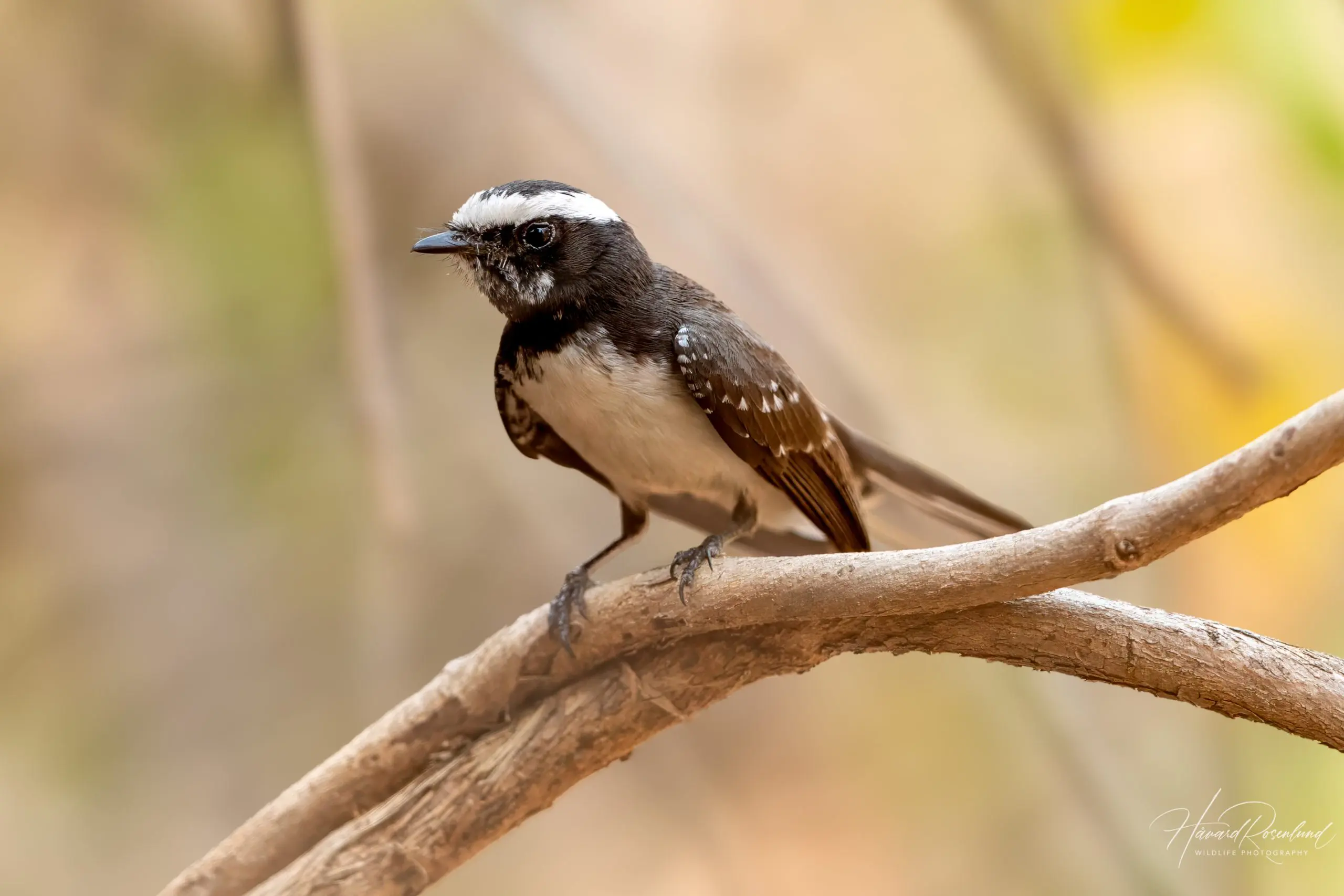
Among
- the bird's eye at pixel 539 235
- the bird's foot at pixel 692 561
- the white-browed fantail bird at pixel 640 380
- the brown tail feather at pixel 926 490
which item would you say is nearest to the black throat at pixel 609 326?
the white-browed fantail bird at pixel 640 380

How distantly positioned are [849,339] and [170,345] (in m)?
1.69

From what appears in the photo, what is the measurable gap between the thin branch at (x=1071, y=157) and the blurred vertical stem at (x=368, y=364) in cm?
160

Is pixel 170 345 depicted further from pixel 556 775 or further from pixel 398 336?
pixel 556 775

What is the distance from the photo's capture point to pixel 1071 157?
8.97ft

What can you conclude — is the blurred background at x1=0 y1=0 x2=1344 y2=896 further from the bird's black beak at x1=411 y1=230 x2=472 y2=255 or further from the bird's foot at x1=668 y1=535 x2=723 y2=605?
the bird's foot at x1=668 y1=535 x2=723 y2=605

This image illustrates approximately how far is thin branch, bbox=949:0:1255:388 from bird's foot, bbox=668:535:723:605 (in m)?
1.52

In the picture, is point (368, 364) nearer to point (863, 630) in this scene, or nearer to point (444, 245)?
point (444, 245)

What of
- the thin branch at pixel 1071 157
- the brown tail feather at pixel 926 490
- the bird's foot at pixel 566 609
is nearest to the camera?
the bird's foot at pixel 566 609

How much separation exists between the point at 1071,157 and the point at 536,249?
1.60m

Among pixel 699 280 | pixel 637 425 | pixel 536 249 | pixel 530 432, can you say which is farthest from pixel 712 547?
pixel 699 280

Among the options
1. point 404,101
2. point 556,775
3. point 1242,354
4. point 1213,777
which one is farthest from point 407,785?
point 1242,354

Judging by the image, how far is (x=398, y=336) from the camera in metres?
2.57

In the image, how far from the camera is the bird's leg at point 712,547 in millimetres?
1711

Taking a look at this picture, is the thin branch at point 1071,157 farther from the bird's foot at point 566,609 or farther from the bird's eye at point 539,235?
the bird's foot at point 566,609
